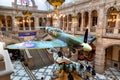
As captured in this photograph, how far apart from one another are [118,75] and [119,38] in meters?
4.88

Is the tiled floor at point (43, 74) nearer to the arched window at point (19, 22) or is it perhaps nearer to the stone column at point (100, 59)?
the stone column at point (100, 59)

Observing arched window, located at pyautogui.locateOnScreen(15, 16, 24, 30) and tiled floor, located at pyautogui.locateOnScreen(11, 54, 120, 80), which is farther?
arched window, located at pyautogui.locateOnScreen(15, 16, 24, 30)

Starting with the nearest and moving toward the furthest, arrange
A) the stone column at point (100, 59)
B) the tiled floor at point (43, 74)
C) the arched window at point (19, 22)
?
the tiled floor at point (43, 74) → the stone column at point (100, 59) → the arched window at point (19, 22)

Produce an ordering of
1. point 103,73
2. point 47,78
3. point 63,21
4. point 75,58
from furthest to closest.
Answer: point 63,21 → point 75,58 → point 103,73 → point 47,78

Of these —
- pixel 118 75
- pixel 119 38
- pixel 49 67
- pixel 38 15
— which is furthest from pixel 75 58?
pixel 38 15

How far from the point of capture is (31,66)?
1443cm

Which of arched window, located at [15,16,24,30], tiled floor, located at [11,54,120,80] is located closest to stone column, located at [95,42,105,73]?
tiled floor, located at [11,54,120,80]

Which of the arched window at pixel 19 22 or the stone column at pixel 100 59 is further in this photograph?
the arched window at pixel 19 22

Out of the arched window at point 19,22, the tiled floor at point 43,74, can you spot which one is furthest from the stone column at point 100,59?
the arched window at point 19,22

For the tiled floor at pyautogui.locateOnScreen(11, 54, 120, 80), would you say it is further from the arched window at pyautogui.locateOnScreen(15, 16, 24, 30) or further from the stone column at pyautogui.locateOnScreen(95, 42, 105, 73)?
the arched window at pyautogui.locateOnScreen(15, 16, 24, 30)

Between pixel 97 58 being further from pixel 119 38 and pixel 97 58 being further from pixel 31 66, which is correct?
pixel 31 66

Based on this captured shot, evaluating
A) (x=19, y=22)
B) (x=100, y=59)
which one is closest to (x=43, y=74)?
(x=100, y=59)

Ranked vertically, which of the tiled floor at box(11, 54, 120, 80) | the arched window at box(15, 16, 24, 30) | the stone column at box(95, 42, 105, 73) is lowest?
the tiled floor at box(11, 54, 120, 80)

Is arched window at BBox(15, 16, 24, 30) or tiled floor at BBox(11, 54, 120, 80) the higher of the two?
arched window at BBox(15, 16, 24, 30)
